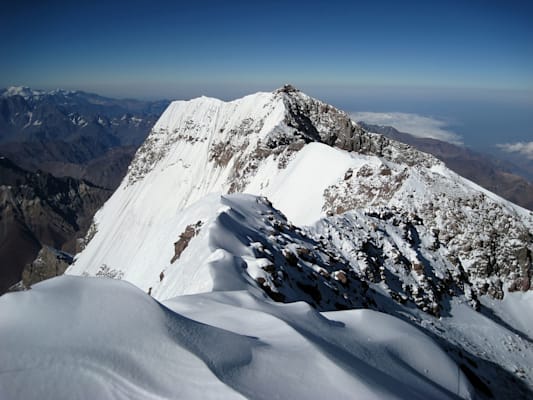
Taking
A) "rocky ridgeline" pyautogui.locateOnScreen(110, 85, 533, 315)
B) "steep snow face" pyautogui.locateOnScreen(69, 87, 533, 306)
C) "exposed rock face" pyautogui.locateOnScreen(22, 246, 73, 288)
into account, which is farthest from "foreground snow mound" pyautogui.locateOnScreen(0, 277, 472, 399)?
"exposed rock face" pyautogui.locateOnScreen(22, 246, 73, 288)

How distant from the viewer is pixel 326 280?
20.5m

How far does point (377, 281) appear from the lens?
2547 cm

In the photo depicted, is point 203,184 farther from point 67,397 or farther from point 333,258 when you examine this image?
point 67,397

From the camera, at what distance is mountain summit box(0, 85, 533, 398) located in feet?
18.1

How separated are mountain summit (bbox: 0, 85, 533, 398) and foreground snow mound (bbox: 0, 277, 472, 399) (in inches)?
1.3

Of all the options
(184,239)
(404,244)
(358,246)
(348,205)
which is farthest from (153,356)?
(348,205)

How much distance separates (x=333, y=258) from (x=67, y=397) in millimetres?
21945

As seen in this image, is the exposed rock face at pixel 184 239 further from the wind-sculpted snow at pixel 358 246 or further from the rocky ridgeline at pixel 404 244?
the rocky ridgeline at pixel 404 244

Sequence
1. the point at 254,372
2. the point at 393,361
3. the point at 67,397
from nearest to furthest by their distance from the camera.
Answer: the point at 67,397, the point at 254,372, the point at 393,361

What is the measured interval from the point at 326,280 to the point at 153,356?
1663 centimetres

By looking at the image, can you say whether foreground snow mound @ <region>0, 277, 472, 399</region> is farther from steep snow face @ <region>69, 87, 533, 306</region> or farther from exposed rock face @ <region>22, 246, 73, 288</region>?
exposed rock face @ <region>22, 246, 73, 288</region>

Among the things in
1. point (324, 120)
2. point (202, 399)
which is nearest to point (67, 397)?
point (202, 399)

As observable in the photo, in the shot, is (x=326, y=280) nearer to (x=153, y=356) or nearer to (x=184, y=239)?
(x=184, y=239)

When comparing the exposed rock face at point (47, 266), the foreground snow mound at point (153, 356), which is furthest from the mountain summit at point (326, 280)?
the exposed rock face at point (47, 266)
